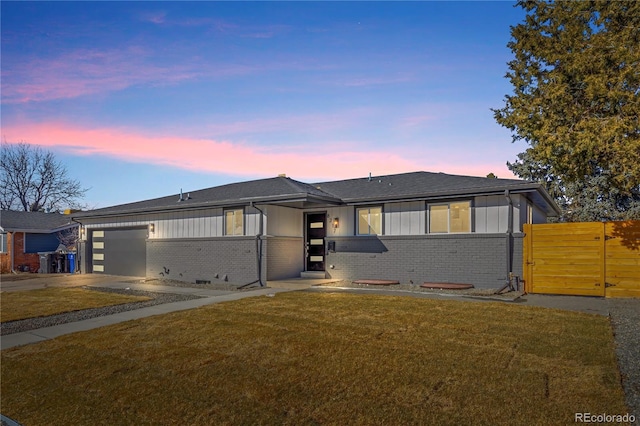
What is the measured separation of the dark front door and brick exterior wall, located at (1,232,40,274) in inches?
780

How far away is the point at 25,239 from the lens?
2669 cm

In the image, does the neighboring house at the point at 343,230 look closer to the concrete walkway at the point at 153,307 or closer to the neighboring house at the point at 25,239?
the concrete walkway at the point at 153,307

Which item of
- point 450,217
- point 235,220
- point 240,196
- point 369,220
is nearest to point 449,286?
point 450,217

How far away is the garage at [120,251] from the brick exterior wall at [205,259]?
0.84 metres

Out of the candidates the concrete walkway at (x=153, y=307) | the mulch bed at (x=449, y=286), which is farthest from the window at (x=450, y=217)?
the concrete walkway at (x=153, y=307)

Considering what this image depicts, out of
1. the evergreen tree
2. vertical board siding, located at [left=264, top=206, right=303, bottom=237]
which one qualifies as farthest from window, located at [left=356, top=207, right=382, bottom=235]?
the evergreen tree

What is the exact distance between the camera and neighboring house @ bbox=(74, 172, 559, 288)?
12812 millimetres

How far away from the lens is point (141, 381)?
17.2 feet

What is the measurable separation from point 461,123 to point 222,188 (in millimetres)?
11071

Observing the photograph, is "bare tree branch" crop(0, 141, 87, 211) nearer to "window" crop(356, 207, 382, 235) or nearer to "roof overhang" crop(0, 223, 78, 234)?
"roof overhang" crop(0, 223, 78, 234)

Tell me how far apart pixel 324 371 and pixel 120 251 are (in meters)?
18.7

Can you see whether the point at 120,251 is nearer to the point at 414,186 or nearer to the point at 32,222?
the point at 32,222

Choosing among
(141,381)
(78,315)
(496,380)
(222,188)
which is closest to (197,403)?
(141,381)

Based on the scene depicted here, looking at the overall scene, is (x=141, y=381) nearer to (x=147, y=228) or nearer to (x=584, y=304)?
(x=584, y=304)
